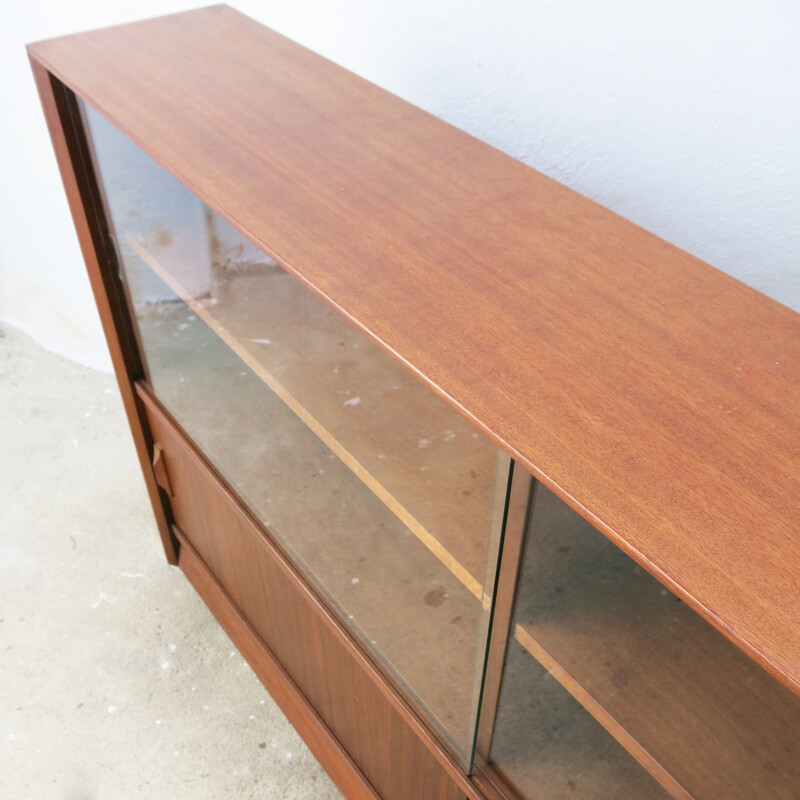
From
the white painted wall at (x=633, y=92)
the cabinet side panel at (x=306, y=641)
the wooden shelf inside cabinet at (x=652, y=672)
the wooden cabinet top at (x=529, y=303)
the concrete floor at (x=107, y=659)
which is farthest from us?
the concrete floor at (x=107, y=659)

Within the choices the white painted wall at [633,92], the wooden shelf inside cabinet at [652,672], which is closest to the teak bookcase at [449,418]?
the wooden shelf inside cabinet at [652,672]

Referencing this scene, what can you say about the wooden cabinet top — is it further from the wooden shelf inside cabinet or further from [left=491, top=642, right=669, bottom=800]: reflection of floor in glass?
[left=491, top=642, right=669, bottom=800]: reflection of floor in glass

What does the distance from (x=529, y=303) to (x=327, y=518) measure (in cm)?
42

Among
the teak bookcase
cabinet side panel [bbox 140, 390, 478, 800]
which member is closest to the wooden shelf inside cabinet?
the teak bookcase

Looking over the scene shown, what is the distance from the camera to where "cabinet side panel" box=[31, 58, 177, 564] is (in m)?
1.05

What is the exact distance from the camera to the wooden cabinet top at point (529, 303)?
0.52 meters

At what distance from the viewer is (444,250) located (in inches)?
29.1

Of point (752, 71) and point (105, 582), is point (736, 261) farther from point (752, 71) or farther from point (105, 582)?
point (105, 582)

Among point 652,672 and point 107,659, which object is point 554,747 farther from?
point 107,659

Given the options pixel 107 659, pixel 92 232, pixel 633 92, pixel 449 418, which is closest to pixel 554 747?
pixel 449 418

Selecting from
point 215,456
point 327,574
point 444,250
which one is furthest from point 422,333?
point 215,456

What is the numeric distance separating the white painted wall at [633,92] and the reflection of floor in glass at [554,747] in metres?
0.43

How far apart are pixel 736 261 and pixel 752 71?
179mm

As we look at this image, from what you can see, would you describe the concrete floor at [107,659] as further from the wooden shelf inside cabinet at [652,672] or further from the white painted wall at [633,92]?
the white painted wall at [633,92]
